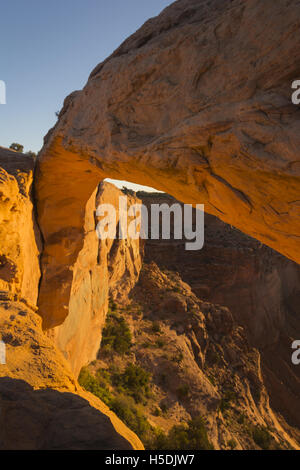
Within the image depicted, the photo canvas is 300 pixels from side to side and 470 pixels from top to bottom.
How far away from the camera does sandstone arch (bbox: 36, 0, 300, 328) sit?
2080 mm

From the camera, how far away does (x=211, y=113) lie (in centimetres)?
244

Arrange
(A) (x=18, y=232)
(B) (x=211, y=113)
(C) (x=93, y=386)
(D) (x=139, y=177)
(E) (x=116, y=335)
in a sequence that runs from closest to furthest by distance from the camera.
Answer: (B) (x=211, y=113) < (D) (x=139, y=177) < (A) (x=18, y=232) < (C) (x=93, y=386) < (E) (x=116, y=335)

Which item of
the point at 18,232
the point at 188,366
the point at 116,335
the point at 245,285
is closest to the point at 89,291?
the point at 116,335

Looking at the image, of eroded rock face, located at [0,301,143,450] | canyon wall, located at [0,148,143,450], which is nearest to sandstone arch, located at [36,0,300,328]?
canyon wall, located at [0,148,143,450]

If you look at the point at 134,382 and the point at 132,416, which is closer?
the point at 132,416

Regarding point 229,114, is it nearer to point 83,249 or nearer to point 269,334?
point 83,249

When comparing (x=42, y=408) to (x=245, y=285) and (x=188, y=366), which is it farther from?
(x=245, y=285)

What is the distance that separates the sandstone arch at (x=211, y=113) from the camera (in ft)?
6.82

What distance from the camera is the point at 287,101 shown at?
2021 millimetres

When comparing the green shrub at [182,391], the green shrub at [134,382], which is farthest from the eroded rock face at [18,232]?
the green shrub at [182,391]
